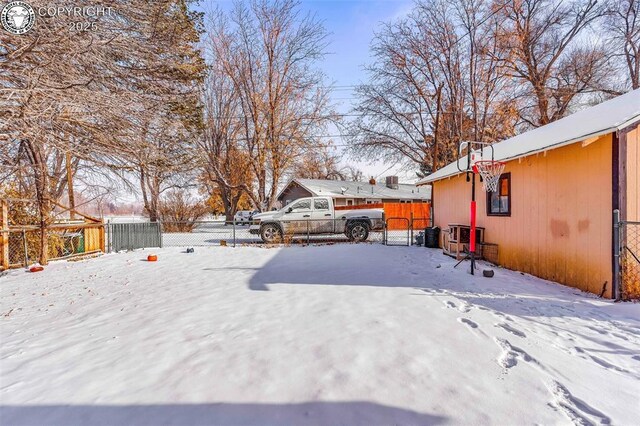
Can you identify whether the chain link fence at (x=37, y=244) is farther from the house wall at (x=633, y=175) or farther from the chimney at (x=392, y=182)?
the chimney at (x=392, y=182)

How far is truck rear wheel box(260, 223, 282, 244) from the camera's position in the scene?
1288cm

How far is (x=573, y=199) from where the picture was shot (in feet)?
18.6

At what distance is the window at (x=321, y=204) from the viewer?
1340 centimetres

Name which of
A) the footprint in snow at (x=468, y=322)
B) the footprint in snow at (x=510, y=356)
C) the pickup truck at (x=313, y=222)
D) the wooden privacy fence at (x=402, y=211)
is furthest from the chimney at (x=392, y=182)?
the footprint in snow at (x=510, y=356)

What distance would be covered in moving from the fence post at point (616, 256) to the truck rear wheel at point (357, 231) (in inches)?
339

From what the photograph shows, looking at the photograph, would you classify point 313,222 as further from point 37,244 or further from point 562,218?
point 37,244

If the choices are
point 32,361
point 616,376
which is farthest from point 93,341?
point 616,376

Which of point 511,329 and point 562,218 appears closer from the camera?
point 511,329

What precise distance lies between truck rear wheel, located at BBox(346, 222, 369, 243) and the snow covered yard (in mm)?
6937

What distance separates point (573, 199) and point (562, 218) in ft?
1.36

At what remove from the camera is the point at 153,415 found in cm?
222

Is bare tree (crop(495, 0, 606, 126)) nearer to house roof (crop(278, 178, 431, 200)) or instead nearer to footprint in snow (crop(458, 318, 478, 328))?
house roof (crop(278, 178, 431, 200))

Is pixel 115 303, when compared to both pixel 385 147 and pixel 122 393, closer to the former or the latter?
pixel 122 393

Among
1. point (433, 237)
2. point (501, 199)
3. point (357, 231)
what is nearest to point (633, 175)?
point (501, 199)
